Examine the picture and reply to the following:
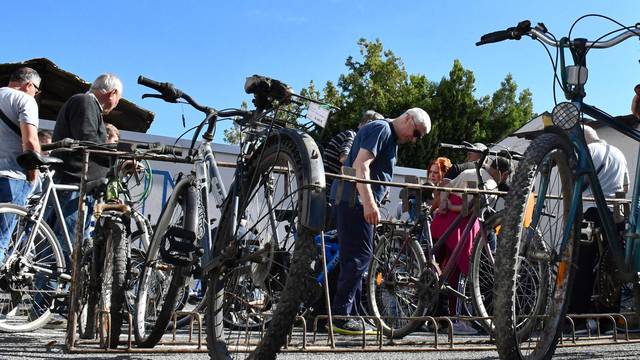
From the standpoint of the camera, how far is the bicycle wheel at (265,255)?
309 cm

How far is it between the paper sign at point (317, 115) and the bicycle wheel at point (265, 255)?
25 centimetres

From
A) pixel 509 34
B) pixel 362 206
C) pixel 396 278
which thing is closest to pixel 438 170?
pixel 396 278

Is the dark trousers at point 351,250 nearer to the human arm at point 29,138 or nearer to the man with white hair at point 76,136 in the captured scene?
the man with white hair at point 76,136

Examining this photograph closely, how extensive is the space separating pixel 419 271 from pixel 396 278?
232 mm

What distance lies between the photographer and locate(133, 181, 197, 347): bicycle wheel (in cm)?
460

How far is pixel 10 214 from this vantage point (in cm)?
603

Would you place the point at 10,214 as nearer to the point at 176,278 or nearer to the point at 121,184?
the point at 121,184

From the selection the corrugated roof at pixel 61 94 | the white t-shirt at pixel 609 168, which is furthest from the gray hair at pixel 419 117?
the corrugated roof at pixel 61 94

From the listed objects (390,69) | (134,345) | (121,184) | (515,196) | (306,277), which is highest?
(390,69)

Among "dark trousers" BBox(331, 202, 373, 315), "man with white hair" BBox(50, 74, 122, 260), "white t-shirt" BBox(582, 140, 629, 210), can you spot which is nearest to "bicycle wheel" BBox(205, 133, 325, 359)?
"dark trousers" BBox(331, 202, 373, 315)

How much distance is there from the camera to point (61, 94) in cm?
1334

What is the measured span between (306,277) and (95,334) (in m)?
2.64

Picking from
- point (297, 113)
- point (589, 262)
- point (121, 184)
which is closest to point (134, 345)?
point (121, 184)

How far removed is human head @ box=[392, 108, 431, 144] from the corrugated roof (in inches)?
298
